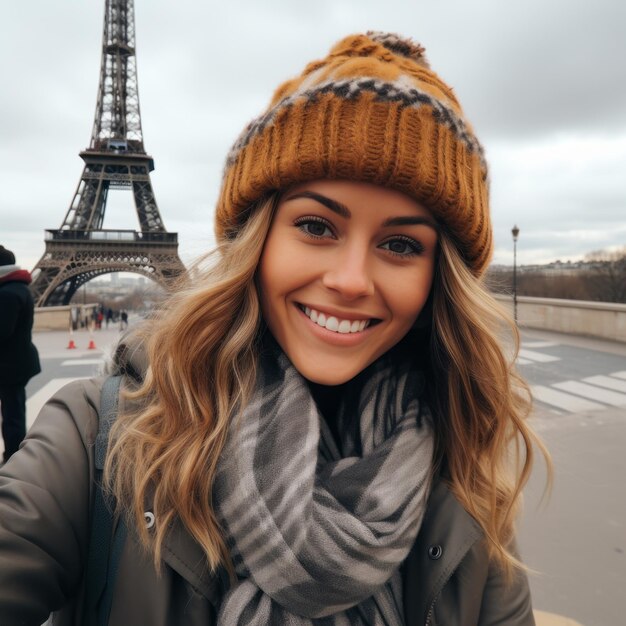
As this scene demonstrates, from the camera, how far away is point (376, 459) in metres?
1.35

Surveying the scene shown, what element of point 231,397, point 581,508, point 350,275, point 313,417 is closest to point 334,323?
point 350,275

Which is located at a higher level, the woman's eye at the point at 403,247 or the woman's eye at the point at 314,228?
the woman's eye at the point at 314,228

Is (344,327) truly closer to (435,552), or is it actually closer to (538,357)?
(435,552)

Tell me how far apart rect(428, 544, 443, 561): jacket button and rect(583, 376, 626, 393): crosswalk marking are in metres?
6.13

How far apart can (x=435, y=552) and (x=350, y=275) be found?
2.75 ft

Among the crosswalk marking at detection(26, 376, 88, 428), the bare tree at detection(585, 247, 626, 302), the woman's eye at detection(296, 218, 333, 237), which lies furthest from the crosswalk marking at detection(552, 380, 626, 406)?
the bare tree at detection(585, 247, 626, 302)

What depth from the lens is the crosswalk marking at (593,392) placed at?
18.5ft

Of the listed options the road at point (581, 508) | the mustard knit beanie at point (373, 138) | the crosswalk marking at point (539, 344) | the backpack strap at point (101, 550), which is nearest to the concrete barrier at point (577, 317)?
the crosswalk marking at point (539, 344)

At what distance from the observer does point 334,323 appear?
1.35m

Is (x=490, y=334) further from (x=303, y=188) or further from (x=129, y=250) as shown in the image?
(x=129, y=250)

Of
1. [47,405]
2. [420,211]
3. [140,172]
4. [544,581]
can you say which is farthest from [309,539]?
[140,172]

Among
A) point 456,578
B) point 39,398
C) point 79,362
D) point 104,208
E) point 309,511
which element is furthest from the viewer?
point 104,208

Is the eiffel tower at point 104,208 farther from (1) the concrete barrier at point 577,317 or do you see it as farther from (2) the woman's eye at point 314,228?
(2) the woman's eye at point 314,228

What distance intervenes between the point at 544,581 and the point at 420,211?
227cm
